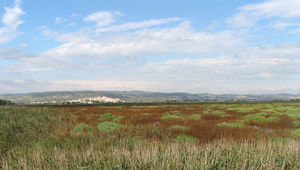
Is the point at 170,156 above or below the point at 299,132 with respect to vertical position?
above

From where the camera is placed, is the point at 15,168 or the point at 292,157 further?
the point at 292,157

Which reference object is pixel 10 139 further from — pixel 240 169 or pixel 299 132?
pixel 299 132

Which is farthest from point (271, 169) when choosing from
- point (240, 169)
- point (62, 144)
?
point (62, 144)

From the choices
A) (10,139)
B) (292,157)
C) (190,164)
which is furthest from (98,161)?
(10,139)

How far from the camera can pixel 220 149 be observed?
5691 millimetres

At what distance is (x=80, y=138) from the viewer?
8508mm

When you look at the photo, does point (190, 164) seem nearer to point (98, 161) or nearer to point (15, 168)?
point (98, 161)

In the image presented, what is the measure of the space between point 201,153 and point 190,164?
1.16m

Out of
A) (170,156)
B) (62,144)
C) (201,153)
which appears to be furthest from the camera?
(62,144)

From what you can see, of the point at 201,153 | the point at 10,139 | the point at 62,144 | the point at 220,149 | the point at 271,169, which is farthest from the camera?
the point at 10,139

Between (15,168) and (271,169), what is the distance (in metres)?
5.63

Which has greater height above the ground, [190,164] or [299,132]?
[190,164]

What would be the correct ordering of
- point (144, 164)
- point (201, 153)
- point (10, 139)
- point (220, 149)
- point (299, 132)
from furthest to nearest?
1. point (299, 132)
2. point (10, 139)
3. point (220, 149)
4. point (201, 153)
5. point (144, 164)

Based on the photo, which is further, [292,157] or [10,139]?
[10,139]
